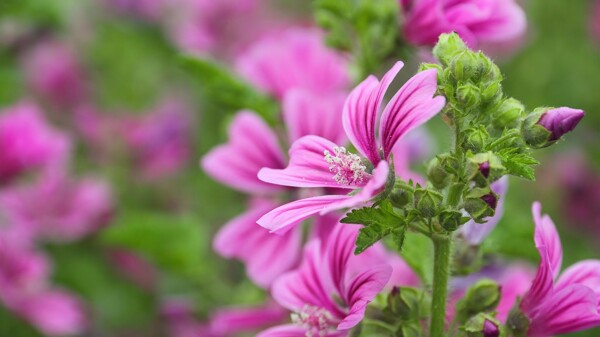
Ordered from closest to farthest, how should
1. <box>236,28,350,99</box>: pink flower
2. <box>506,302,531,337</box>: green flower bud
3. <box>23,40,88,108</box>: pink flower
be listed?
<box>506,302,531,337</box>: green flower bud → <box>236,28,350,99</box>: pink flower → <box>23,40,88,108</box>: pink flower

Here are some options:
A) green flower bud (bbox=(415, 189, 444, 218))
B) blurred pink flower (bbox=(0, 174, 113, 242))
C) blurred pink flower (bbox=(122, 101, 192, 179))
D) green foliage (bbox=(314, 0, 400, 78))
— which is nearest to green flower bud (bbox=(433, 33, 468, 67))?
green flower bud (bbox=(415, 189, 444, 218))

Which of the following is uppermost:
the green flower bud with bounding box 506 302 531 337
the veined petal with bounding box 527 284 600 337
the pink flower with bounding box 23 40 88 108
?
the pink flower with bounding box 23 40 88 108

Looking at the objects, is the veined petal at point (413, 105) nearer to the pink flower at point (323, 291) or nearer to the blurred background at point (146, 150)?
the pink flower at point (323, 291)

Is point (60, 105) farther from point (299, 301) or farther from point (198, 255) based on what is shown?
point (299, 301)

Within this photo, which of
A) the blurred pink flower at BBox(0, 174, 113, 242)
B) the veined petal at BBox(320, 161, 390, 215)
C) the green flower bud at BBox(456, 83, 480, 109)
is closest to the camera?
the veined petal at BBox(320, 161, 390, 215)

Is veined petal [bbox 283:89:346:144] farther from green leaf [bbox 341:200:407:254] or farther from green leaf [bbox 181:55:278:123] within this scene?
green leaf [bbox 341:200:407:254]

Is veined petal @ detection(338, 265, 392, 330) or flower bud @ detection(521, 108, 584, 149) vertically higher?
flower bud @ detection(521, 108, 584, 149)

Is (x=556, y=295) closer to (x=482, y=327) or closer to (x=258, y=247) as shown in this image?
(x=482, y=327)
